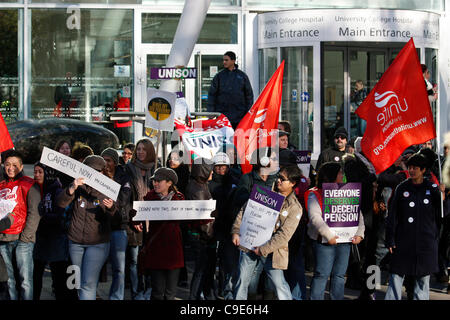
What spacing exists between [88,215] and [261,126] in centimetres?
299

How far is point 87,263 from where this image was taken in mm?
8047

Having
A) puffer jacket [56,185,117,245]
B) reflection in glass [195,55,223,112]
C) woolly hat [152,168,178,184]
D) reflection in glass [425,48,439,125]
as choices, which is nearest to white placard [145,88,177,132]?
woolly hat [152,168,178,184]

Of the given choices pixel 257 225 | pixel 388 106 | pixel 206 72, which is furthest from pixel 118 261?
pixel 206 72

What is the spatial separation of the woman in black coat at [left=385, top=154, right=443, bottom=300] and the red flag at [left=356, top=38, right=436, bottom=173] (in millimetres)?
699

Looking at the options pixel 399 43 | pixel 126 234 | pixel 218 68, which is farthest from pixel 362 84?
pixel 126 234

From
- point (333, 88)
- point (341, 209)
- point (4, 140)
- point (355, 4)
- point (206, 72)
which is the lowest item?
point (341, 209)

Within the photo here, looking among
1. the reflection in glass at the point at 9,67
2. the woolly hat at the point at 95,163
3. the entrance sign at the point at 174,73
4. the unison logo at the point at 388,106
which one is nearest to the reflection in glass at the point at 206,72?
the reflection in glass at the point at 9,67

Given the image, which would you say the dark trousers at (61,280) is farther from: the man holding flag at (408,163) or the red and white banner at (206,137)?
the man holding flag at (408,163)

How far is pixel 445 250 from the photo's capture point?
10.5m

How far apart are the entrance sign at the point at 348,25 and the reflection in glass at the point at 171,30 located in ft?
4.57

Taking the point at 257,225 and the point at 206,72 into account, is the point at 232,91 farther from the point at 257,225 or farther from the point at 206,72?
the point at 206,72

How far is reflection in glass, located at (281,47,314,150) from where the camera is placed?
1756cm

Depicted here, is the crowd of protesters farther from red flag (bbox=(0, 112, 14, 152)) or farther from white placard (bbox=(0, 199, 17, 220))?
red flag (bbox=(0, 112, 14, 152))
